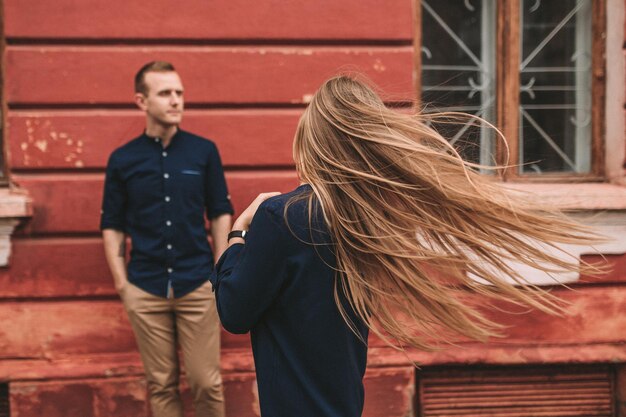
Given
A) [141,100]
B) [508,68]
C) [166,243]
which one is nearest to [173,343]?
[166,243]

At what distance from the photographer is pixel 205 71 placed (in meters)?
4.36

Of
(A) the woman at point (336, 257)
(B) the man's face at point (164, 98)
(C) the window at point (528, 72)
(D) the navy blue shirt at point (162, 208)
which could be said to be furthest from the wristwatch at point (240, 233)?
(C) the window at point (528, 72)

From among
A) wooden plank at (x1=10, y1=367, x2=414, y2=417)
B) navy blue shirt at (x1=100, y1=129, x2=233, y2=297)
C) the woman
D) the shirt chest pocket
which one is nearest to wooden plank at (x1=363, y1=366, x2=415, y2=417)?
wooden plank at (x1=10, y1=367, x2=414, y2=417)

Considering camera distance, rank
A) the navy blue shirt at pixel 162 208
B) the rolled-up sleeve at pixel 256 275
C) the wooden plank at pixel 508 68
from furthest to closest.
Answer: the wooden plank at pixel 508 68, the navy blue shirt at pixel 162 208, the rolled-up sleeve at pixel 256 275

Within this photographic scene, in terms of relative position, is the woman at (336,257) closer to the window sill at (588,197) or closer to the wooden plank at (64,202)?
the wooden plank at (64,202)

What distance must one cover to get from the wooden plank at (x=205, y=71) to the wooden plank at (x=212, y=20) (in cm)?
9

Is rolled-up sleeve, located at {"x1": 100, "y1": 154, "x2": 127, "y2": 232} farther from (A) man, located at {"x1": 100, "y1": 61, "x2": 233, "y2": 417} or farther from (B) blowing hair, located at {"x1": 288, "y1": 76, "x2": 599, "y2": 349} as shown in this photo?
(B) blowing hair, located at {"x1": 288, "y1": 76, "x2": 599, "y2": 349}

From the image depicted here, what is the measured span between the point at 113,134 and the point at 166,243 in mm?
920

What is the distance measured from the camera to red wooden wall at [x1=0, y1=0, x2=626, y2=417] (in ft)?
13.9

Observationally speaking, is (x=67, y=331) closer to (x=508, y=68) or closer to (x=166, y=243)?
(x=166, y=243)

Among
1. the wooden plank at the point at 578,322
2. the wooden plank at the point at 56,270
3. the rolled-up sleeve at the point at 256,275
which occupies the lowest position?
the wooden plank at the point at 578,322

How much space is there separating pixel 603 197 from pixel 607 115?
25.5 inches

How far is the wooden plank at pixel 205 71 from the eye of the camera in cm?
426

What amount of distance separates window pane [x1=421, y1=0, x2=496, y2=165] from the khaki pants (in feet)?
7.19
